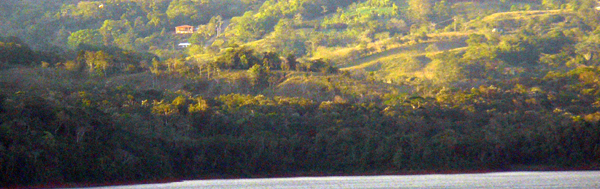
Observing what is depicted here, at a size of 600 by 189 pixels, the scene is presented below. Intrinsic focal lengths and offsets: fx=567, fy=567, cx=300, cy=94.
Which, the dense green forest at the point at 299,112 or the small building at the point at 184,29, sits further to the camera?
the small building at the point at 184,29

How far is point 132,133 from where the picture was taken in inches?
754

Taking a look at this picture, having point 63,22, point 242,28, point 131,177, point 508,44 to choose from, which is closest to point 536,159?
point 131,177

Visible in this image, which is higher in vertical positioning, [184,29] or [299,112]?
Result: [299,112]

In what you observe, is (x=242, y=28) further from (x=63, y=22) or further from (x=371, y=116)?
(x=371, y=116)

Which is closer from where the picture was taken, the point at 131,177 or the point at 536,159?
the point at 131,177

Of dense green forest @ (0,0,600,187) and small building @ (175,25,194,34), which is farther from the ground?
dense green forest @ (0,0,600,187)

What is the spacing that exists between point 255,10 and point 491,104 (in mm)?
68210

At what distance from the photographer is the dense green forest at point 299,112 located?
17016 millimetres

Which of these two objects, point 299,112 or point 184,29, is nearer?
point 299,112

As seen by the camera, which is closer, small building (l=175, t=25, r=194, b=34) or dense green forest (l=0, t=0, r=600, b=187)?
dense green forest (l=0, t=0, r=600, b=187)

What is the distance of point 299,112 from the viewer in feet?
82.6

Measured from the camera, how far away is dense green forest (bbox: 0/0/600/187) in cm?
1702

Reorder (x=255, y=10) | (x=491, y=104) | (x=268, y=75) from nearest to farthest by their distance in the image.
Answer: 1. (x=491, y=104)
2. (x=268, y=75)
3. (x=255, y=10)

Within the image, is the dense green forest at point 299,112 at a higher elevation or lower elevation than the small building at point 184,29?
higher
